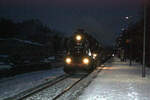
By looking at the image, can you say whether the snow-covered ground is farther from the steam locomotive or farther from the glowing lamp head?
the glowing lamp head

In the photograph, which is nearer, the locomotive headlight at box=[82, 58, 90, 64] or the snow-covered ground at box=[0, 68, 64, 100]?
the snow-covered ground at box=[0, 68, 64, 100]

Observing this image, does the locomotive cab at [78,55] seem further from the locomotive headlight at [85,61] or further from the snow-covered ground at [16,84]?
the snow-covered ground at [16,84]

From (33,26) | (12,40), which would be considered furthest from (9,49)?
(33,26)

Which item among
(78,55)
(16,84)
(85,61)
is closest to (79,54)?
(78,55)

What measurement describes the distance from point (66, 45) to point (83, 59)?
2618mm

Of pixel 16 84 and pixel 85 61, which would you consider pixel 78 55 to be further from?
pixel 16 84

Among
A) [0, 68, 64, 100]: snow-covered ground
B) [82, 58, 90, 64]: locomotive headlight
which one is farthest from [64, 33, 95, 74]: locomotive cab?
[0, 68, 64, 100]: snow-covered ground

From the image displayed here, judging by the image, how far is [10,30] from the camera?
3287 inches

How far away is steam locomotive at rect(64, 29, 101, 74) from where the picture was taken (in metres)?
19.2

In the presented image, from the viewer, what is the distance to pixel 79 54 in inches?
794

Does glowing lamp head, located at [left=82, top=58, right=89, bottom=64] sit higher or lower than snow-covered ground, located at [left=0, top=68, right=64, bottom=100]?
higher

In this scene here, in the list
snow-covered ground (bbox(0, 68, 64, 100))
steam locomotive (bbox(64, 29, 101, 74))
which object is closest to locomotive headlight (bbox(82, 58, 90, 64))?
steam locomotive (bbox(64, 29, 101, 74))

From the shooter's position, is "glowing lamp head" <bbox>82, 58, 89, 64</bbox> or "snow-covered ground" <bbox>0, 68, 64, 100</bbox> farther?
"glowing lamp head" <bbox>82, 58, 89, 64</bbox>

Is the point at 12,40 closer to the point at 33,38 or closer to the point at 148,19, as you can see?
the point at 148,19
